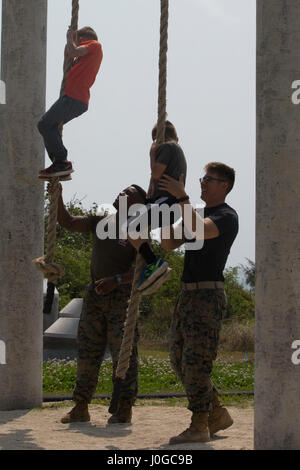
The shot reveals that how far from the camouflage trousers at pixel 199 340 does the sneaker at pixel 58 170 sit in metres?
1.29

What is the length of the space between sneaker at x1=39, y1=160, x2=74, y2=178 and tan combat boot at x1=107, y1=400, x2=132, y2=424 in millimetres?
1948

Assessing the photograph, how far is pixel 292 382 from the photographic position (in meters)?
4.71

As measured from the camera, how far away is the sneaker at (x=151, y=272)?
205 inches

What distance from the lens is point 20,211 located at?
7.34 m

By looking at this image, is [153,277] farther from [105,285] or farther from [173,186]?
[105,285]

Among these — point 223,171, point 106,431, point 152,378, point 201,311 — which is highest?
point 223,171

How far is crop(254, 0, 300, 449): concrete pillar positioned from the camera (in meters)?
4.71

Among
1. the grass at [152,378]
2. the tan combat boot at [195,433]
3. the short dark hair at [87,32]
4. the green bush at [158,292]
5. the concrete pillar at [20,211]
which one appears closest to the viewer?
the tan combat boot at [195,433]

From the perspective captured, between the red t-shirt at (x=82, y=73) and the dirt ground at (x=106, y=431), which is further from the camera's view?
the red t-shirt at (x=82, y=73)

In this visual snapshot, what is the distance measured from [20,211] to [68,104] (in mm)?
1626
